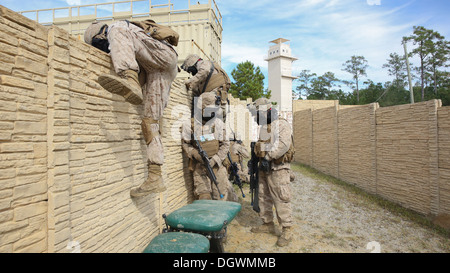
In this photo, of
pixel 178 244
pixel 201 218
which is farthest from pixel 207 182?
pixel 178 244

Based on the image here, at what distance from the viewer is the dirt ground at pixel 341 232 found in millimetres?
4199

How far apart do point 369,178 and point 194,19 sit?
37.0 ft

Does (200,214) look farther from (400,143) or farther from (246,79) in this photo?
(246,79)

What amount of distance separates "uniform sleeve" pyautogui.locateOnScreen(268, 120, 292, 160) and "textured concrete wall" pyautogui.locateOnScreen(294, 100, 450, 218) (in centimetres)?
371

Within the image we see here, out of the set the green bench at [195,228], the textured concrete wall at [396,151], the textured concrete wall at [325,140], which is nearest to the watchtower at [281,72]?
the textured concrete wall at [325,140]

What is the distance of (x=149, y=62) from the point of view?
2.47 metres

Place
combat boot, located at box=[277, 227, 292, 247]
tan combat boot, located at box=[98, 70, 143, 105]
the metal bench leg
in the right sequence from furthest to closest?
combat boot, located at box=[277, 227, 292, 247]
the metal bench leg
tan combat boot, located at box=[98, 70, 143, 105]

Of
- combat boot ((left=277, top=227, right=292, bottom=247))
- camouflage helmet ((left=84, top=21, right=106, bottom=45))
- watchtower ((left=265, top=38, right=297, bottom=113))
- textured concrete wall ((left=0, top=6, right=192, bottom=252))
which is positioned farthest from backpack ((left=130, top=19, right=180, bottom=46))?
watchtower ((left=265, top=38, right=297, bottom=113))

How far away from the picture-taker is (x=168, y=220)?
298cm

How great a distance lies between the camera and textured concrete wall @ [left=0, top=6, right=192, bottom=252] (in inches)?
62.2

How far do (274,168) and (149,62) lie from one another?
2767mm

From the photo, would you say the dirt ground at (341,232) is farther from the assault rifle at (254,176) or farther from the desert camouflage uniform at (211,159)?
the desert camouflage uniform at (211,159)

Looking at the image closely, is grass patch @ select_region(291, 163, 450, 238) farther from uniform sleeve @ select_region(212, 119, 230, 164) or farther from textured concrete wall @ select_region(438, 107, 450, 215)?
uniform sleeve @ select_region(212, 119, 230, 164)

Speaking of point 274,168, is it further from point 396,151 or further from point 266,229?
point 396,151
